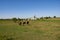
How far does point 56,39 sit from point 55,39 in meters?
0.12

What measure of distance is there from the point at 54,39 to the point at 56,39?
0.25 metres

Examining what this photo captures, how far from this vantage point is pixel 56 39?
635 inches

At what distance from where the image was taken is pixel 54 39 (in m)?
16.1

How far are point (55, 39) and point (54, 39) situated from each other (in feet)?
0.43

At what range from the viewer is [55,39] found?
53.0ft
